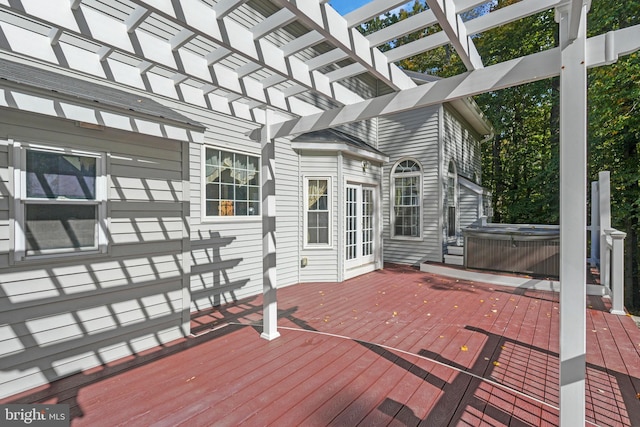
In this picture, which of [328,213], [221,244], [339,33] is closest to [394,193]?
[328,213]

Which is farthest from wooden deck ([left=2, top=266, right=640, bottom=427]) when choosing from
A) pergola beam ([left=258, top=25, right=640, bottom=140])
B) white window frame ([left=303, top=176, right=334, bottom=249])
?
pergola beam ([left=258, top=25, right=640, bottom=140])

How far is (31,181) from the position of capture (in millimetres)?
2734

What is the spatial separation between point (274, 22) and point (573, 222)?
2.24 metres

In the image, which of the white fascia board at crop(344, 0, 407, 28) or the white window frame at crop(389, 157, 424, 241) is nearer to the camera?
the white fascia board at crop(344, 0, 407, 28)

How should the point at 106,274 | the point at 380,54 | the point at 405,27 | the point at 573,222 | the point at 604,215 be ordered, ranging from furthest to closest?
the point at 604,215
the point at 106,274
the point at 380,54
the point at 405,27
the point at 573,222

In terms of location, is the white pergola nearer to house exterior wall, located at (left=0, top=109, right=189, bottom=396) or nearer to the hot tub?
house exterior wall, located at (left=0, top=109, right=189, bottom=396)

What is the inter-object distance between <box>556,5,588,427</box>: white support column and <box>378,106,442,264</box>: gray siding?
6.27 metres

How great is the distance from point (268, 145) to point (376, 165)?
481 centimetres

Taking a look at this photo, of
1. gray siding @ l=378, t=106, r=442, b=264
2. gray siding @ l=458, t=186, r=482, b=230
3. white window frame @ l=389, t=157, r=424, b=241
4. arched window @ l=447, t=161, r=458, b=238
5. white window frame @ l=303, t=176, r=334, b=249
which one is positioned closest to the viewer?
white window frame @ l=303, t=176, r=334, b=249

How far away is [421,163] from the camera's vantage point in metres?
8.34

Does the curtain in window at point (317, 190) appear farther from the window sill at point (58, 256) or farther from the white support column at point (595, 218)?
the white support column at point (595, 218)

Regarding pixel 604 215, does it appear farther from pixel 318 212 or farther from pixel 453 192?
pixel 318 212

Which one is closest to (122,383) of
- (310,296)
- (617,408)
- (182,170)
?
(182,170)

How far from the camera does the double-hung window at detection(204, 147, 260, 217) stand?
198 inches
